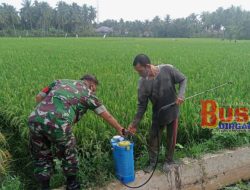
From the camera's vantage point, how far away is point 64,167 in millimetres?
2912

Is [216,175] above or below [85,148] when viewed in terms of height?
below

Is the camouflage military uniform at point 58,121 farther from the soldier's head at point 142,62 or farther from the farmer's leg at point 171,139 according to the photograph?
the farmer's leg at point 171,139

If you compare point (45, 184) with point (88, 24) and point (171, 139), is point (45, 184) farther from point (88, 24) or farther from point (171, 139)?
point (88, 24)

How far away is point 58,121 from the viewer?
2.71 meters

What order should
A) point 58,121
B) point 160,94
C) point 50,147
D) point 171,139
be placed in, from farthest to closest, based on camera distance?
point 171,139, point 160,94, point 50,147, point 58,121

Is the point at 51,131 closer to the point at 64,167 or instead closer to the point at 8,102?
the point at 64,167

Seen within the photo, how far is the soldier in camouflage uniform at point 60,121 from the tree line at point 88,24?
49.2m

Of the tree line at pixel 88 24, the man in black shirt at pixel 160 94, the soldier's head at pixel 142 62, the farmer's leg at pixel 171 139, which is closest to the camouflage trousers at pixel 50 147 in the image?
the man in black shirt at pixel 160 94

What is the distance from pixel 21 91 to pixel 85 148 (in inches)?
108

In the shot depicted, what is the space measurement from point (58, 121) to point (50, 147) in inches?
16.8

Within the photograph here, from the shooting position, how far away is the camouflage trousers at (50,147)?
275 centimetres

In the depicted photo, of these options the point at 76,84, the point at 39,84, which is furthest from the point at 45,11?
the point at 76,84

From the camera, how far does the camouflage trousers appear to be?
2750 mm

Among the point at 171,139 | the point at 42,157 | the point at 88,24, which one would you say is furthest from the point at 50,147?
the point at 88,24
